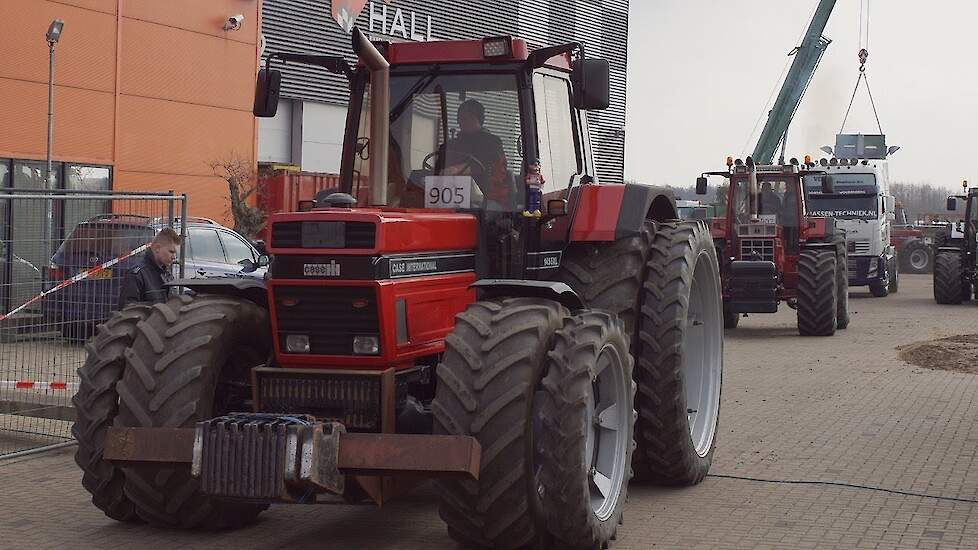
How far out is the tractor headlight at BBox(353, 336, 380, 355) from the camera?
685cm

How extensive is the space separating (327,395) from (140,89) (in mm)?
21767

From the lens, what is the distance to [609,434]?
7.46 metres

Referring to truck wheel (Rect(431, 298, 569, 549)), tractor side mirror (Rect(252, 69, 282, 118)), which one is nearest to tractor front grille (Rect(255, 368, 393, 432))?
truck wheel (Rect(431, 298, 569, 549))

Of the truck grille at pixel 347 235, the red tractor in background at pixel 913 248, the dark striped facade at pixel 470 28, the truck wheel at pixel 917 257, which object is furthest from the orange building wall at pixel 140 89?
the truck wheel at pixel 917 257

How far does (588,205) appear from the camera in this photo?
825 cm

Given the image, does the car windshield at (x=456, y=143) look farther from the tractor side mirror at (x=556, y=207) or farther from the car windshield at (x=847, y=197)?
the car windshield at (x=847, y=197)

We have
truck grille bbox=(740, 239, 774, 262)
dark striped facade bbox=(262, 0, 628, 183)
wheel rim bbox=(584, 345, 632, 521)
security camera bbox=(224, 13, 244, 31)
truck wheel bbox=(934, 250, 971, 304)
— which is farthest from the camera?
dark striped facade bbox=(262, 0, 628, 183)

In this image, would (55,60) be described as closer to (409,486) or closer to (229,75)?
(229,75)

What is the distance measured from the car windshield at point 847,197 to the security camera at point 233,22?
1302 centimetres

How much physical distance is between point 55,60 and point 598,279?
1955cm

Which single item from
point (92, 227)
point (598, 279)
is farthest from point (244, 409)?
point (92, 227)

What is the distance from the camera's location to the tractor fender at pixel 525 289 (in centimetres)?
687

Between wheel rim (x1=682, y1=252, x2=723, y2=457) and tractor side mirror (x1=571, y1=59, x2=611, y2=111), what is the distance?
83.0 inches

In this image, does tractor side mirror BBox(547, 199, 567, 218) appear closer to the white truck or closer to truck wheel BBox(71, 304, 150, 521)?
truck wheel BBox(71, 304, 150, 521)
